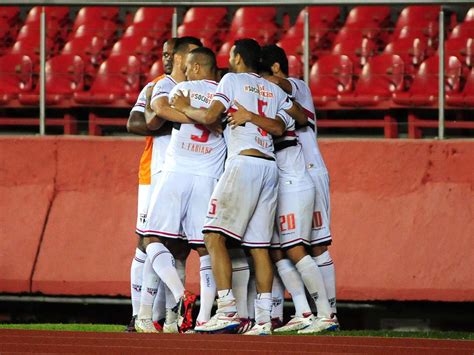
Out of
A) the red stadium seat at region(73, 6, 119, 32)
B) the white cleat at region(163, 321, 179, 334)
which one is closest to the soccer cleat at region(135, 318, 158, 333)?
the white cleat at region(163, 321, 179, 334)

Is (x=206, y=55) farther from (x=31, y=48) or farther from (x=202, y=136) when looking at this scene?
(x=31, y=48)

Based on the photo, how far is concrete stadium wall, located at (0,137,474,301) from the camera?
10.3m

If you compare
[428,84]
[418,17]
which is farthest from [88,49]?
[428,84]

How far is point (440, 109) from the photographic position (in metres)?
10.6

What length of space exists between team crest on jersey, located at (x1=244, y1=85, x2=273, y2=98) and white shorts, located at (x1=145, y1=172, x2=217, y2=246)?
62cm

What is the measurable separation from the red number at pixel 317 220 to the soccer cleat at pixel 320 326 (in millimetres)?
697

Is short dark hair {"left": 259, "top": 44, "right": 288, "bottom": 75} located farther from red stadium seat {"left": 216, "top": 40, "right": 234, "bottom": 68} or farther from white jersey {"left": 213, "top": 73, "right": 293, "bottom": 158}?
red stadium seat {"left": 216, "top": 40, "right": 234, "bottom": 68}

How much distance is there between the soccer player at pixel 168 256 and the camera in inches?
317

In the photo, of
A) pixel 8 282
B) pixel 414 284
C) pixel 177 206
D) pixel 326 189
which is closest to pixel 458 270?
pixel 414 284

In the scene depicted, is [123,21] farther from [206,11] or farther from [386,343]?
[386,343]

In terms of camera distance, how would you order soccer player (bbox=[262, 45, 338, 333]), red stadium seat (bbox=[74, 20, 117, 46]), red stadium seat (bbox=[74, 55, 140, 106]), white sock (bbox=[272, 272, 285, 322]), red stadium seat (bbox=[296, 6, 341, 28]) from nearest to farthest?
1. soccer player (bbox=[262, 45, 338, 333])
2. white sock (bbox=[272, 272, 285, 322])
3. red stadium seat (bbox=[74, 55, 140, 106])
4. red stadium seat (bbox=[74, 20, 117, 46])
5. red stadium seat (bbox=[296, 6, 341, 28])

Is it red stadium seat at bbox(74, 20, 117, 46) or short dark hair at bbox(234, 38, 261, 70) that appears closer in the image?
short dark hair at bbox(234, 38, 261, 70)

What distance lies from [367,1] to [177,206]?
3.20 meters

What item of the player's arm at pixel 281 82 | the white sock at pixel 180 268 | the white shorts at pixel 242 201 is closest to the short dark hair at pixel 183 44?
the player's arm at pixel 281 82
